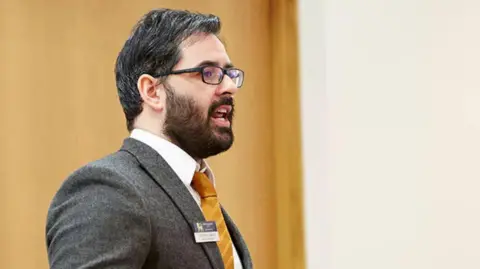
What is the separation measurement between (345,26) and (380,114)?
16.1 inches

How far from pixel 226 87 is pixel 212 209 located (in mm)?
249

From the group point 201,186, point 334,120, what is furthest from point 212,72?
point 334,120

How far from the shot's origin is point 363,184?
2.79m

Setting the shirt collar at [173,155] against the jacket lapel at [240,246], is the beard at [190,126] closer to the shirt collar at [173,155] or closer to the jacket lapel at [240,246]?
the shirt collar at [173,155]

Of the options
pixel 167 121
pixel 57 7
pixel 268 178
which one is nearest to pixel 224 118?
pixel 167 121

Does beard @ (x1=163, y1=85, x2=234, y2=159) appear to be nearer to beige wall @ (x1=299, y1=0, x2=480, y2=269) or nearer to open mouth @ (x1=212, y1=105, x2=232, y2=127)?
open mouth @ (x1=212, y1=105, x2=232, y2=127)

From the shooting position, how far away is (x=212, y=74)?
1.37 meters

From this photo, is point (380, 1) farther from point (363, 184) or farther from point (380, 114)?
point (363, 184)

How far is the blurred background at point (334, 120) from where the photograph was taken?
2422mm

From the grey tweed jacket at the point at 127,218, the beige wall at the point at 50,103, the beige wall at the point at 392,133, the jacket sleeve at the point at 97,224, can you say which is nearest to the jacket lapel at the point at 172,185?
the grey tweed jacket at the point at 127,218

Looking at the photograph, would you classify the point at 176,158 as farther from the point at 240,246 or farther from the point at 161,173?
the point at 240,246

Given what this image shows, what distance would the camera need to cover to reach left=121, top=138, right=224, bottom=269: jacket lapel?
1.21 meters

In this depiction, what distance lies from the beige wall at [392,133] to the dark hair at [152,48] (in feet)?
4.96

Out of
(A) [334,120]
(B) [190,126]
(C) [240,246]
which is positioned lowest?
(C) [240,246]
